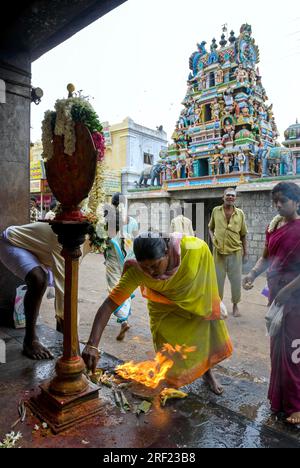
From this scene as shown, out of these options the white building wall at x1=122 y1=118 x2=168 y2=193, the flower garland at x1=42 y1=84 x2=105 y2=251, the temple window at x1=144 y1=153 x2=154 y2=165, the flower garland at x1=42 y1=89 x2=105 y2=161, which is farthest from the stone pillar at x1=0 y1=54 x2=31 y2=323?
the temple window at x1=144 y1=153 x2=154 y2=165

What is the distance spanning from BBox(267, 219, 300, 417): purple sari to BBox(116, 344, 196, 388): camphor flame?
0.67 m

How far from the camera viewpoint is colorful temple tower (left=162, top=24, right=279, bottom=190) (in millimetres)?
12875

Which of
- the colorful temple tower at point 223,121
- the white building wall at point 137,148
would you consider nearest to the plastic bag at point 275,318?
the colorful temple tower at point 223,121

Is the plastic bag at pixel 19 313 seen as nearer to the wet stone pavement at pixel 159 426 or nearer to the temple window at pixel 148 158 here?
the wet stone pavement at pixel 159 426

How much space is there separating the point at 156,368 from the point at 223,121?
1296 cm

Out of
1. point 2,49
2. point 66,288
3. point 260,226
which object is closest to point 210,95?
point 260,226

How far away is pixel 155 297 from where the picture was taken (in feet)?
8.96

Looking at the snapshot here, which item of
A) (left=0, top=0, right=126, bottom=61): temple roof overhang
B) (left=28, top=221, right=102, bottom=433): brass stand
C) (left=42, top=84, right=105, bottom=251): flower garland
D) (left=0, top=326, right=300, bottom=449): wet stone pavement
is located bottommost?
(left=0, top=326, right=300, bottom=449): wet stone pavement

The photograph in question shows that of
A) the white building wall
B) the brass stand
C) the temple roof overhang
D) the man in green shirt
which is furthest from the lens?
the white building wall

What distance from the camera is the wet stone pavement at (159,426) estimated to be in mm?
1931

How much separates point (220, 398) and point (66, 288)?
1.66m

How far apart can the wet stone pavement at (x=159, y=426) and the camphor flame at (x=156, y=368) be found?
29 centimetres

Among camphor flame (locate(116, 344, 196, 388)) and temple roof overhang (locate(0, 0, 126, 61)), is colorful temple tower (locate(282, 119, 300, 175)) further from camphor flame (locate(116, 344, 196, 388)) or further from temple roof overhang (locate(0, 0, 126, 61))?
camphor flame (locate(116, 344, 196, 388))

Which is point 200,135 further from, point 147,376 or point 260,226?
point 147,376
